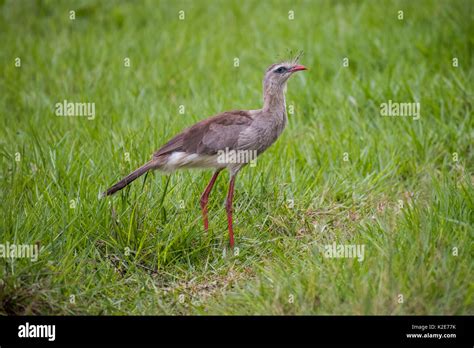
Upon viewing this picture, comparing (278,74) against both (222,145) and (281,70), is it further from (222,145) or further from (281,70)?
(222,145)

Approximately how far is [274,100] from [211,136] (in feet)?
1.92

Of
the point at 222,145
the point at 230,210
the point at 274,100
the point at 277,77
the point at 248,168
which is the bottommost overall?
the point at 230,210

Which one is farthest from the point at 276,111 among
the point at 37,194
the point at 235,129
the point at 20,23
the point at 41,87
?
the point at 20,23

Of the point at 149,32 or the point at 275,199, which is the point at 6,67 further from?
the point at 275,199

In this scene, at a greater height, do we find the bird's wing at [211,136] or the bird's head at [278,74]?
the bird's head at [278,74]

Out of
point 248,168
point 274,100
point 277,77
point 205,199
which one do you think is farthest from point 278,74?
point 205,199

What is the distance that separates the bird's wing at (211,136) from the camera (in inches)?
194

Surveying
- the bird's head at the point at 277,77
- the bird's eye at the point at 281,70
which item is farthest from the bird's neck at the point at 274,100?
the bird's eye at the point at 281,70

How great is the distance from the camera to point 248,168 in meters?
5.72

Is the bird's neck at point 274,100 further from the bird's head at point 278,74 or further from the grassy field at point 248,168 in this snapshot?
the grassy field at point 248,168

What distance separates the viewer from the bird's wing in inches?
194

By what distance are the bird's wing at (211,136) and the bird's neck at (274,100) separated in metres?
0.21

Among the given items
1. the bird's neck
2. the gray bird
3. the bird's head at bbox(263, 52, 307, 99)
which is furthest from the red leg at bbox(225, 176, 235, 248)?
the bird's head at bbox(263, 52, 307, 99)

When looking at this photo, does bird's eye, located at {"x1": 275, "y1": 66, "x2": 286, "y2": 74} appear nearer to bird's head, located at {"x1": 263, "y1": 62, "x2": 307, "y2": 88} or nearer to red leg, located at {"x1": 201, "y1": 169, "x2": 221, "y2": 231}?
Result: bird's head, located at {"x1": 263, "y1": 62, "x2": 307, "y2": 88}
